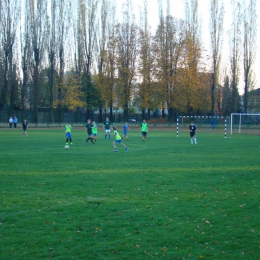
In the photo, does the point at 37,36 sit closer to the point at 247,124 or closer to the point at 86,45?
the point at 86,45

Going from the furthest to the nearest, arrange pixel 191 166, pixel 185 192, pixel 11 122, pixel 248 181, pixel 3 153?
pixel 11 122 → pixel 3 153 → pixel 191 166 → pixel 248 181 → pixel 185 192

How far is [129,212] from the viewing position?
784cm

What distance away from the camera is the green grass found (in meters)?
5.79

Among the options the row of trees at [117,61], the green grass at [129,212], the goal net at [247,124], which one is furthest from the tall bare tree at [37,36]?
the green grass at [129,212]

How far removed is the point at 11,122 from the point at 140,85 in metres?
20.0

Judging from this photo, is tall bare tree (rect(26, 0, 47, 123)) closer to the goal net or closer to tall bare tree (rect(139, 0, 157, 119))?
tall bare tree (rect(139, 0, 157, 119))

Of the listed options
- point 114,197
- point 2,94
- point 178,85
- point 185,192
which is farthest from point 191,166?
point 2,94

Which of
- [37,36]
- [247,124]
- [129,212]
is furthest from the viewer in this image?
[37,36]

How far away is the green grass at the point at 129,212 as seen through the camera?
579 cm

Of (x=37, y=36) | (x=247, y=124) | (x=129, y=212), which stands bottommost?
(x=129, y=212)

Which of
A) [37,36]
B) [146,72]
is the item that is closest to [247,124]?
[146,72]

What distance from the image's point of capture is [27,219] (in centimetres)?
731

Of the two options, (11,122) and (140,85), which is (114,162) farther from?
(140,85)

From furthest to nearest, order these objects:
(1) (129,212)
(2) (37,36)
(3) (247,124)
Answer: (2) (37,36)
(3) (247,124)
(1) (129,212)
